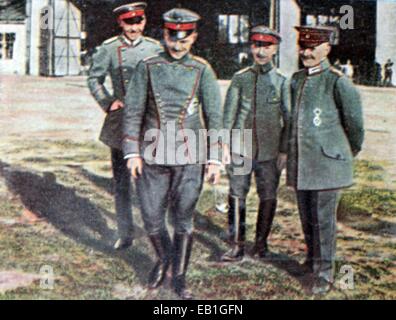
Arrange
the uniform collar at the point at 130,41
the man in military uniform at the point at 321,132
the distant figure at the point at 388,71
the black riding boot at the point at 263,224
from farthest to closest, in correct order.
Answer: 1. the distant figure at the point at 388,71
2. the black riding boot at the point at 263,224
3. the uniform collar at the point at 130,41
4. the man in military uniform at the point at 321,132

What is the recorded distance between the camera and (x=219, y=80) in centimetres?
473

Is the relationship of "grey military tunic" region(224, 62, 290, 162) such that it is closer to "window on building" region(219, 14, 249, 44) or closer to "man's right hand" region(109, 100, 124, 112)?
"window on building" region(219, 14, 249, 44)

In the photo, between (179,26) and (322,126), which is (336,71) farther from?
(179,26)

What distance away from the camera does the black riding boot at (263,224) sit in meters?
4.95

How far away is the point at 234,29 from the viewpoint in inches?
196

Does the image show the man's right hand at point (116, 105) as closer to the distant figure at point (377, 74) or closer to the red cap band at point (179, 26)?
the red cap band at point (179, 26)

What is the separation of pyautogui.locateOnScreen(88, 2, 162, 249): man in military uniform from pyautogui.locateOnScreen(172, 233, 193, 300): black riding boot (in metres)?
0.43

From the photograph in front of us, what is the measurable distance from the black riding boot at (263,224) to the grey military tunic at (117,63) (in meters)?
1.19

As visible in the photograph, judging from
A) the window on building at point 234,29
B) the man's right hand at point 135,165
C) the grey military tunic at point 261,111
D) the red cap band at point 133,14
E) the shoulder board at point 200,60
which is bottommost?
the man's right hand at point 135,165

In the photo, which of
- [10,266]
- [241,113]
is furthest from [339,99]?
[10,266]

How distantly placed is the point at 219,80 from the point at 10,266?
1.98 m

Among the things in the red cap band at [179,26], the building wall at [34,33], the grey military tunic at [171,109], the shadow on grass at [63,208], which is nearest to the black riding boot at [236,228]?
the grey military tunic at [171,109]

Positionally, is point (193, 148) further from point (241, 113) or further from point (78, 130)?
point (78, 130)
